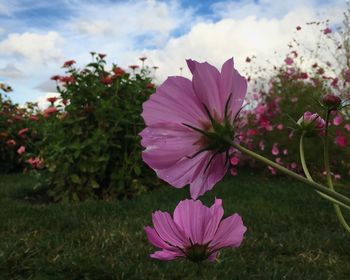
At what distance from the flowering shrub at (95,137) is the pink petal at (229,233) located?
402cm

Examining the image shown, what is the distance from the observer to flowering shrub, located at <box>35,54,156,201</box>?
4691 millimetres

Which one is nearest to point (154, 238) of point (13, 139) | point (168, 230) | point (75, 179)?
point (168, 230)

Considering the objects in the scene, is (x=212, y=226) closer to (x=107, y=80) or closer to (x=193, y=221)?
(x=193, y=221)

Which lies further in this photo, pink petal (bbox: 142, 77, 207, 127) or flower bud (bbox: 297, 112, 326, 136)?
flower bud (bbox: 297, 112, 326, 136)

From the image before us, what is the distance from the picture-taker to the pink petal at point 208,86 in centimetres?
47

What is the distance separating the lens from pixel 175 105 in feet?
1.55

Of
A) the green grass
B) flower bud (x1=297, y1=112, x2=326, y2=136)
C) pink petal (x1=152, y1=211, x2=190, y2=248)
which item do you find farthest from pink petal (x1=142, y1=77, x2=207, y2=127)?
the green grass

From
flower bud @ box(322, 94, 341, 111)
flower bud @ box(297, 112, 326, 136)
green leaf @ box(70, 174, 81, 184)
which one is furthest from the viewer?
green leaf @ box(70, 174, 81, 184)

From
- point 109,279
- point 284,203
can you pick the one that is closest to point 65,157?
point 284,203

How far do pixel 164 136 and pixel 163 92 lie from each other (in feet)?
0.13

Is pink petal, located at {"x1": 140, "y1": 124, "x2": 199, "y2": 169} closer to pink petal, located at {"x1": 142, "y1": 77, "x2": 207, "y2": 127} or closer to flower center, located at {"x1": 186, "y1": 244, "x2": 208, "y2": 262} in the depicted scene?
pink petal, located at {"x1": 142, "y1": 77, "x2": 207, "y2": 127}

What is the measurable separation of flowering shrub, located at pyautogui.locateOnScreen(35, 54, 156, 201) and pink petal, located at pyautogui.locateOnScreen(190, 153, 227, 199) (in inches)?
163

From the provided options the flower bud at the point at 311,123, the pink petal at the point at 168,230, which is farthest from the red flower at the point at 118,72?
the pink petal at the point at 168,230

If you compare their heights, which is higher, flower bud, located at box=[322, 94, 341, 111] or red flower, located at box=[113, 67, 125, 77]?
red flower, located at box=[113, 67, 125, 77]
